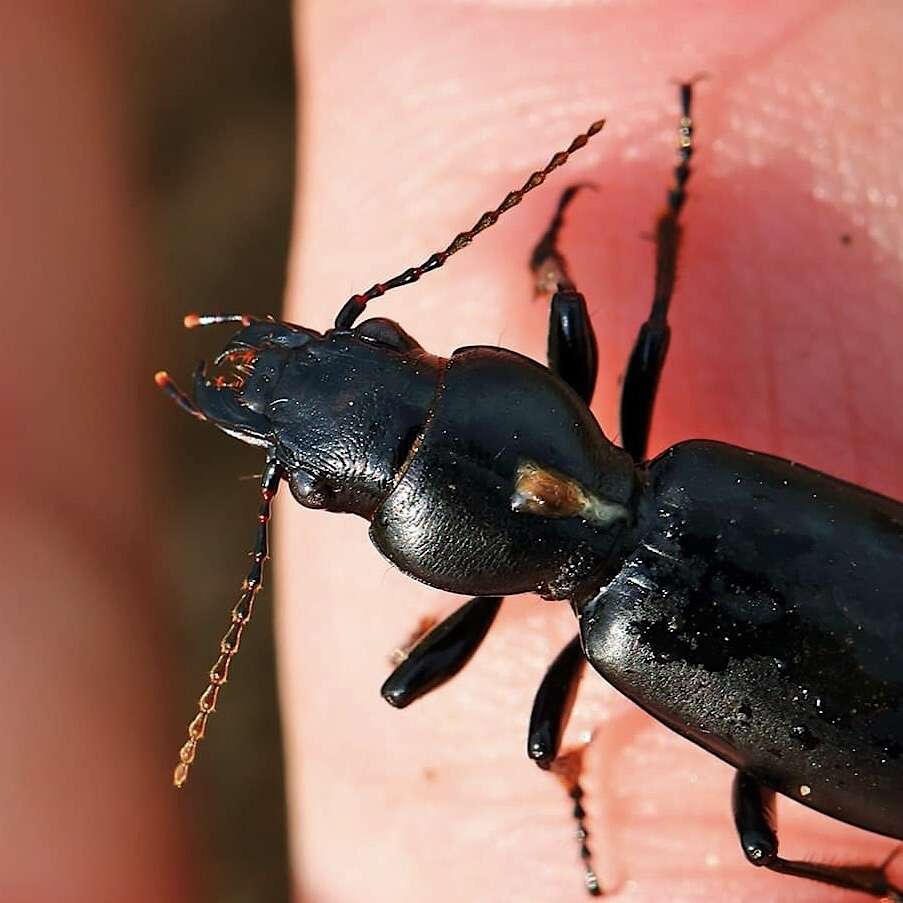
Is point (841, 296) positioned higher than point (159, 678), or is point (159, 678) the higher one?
point (841, 296)

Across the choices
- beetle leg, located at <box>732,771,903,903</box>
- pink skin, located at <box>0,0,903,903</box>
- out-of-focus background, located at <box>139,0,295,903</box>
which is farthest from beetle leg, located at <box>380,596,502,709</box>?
out-of-focus background, located at <box>139,0,295,903</box>

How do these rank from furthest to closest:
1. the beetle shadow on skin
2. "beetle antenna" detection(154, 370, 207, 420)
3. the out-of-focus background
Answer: the out-of-focus background < the beetle shadow on skin < "beetle antenna" detection(154, 370, 207, 420)

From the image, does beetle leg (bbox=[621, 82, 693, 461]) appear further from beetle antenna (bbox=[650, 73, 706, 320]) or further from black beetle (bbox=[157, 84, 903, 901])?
black beetle (bbox=[157, 84, 903, 901])

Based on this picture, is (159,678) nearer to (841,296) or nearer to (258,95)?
(841,296)

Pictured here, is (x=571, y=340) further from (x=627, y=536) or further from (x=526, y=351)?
(x=627, y=536)

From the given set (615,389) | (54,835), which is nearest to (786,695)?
(615,389)

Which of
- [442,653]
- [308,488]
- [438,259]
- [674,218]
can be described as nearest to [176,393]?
[308,488]
